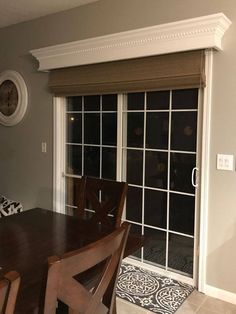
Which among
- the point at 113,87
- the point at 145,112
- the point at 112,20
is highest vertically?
the point at 112,20

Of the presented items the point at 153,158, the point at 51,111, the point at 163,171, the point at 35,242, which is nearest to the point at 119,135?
the point at 153,158

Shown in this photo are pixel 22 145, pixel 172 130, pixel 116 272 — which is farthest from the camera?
pixel 22 145

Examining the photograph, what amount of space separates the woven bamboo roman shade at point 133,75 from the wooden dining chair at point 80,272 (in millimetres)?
1658

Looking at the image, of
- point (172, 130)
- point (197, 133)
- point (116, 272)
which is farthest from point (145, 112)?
point (116, 272)

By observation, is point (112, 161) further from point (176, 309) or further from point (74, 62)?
point (176, 309)

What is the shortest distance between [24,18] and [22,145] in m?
1.54

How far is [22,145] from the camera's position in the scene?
4078 millimetres

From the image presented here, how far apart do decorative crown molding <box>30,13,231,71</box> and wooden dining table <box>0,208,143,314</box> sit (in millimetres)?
1539

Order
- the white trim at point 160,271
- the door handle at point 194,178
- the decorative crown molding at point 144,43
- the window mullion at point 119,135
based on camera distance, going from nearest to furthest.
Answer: the decorative crown molding at point 144,43
the door handle at point 194,178
the white trim at point 160,271
the window mullion at point 119,135

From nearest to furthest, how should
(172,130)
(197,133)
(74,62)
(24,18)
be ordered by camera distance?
(197,133) → (172,130) → (74,62) → (24,18)

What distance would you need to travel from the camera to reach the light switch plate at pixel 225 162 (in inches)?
100

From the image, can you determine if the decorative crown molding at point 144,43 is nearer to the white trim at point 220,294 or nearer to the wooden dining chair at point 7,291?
the white trim at point 220,294

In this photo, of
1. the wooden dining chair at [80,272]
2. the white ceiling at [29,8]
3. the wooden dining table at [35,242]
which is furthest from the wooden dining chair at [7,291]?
the white ceiling at [29,8]

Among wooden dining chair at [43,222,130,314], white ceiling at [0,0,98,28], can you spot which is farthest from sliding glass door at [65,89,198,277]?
wooden dining chair at [43,222,130,314]
